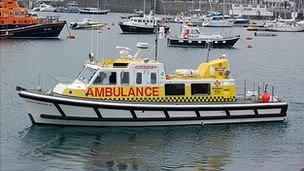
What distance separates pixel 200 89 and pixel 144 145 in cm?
469

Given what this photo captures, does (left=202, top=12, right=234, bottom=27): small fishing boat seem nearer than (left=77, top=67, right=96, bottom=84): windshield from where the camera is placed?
No

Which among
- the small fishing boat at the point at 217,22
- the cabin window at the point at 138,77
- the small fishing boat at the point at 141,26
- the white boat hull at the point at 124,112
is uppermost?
the cabin window at the point at 138,77

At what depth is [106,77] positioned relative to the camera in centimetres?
2994

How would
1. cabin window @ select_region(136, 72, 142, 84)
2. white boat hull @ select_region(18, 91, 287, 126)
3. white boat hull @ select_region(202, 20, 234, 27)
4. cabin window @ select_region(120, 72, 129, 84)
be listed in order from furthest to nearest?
white boat hull @ select_region(202, 20, 234, 27) → cabin window @ select_region(136, 72, 142, 84) → cabin window @ select_region(120, 72, 129, 84) → white boat hull @ select_region(18, 91, 287, 126)

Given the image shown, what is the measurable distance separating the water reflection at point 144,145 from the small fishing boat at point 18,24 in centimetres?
5377

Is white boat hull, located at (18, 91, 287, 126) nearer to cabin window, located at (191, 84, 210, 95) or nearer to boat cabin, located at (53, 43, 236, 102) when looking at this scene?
boat cabin, located at (53, 43, 236, 102)

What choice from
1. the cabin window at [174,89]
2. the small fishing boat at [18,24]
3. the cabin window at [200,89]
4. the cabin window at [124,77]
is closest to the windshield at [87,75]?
the cabin window at [124,77]

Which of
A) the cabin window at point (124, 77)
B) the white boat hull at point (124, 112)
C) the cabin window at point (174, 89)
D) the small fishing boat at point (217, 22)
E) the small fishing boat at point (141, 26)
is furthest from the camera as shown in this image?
the small fishing boat at point (217, 22)

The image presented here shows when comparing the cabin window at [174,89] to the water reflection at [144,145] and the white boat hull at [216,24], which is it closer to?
the water reflection at [144,145]

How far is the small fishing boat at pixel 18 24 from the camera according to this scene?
8212 centimetres

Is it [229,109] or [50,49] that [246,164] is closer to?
[229,109]

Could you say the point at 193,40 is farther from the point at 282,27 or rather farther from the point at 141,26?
the point at 282,27

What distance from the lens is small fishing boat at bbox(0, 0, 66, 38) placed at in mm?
82125

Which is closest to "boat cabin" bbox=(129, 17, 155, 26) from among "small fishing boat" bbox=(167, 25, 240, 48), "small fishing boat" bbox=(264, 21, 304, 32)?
"small fishing boat" bbox=(167, 25, 240, 48)
